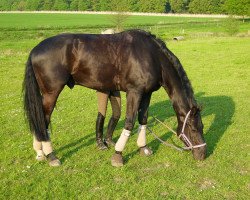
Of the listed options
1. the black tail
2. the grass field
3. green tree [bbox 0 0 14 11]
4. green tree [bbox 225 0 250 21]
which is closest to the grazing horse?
the black tail

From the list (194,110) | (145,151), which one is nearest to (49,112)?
(145,151)

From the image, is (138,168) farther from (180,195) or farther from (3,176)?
(3,176)

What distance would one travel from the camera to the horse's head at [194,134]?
596 cm

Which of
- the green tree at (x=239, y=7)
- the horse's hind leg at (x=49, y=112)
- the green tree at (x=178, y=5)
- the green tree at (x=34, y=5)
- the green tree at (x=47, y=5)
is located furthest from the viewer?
the green tree at (x=47, y=5)

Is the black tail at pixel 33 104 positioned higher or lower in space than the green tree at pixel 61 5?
higher

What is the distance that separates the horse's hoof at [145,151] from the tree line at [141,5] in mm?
75552

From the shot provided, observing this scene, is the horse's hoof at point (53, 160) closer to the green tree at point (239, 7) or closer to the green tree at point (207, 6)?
the green tree at point (239, 7)

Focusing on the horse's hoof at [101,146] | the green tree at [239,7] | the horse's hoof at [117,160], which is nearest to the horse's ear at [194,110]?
the horse's hoof at [117,160]

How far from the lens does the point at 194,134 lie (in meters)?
6.03

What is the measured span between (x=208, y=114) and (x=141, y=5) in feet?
416

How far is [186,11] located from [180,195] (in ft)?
405

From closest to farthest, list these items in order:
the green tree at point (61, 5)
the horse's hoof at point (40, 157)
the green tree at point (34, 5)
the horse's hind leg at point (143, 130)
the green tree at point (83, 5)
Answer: the horse's hoof at point (40, 157) → the horse's hind leg at point (143, 130) → the green tree at point (83, 5) → the green tree at point (61, 5) → the green tree at point (34, 5)

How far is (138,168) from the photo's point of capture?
595 cm

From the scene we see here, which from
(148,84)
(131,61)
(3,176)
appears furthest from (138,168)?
(3,176)
